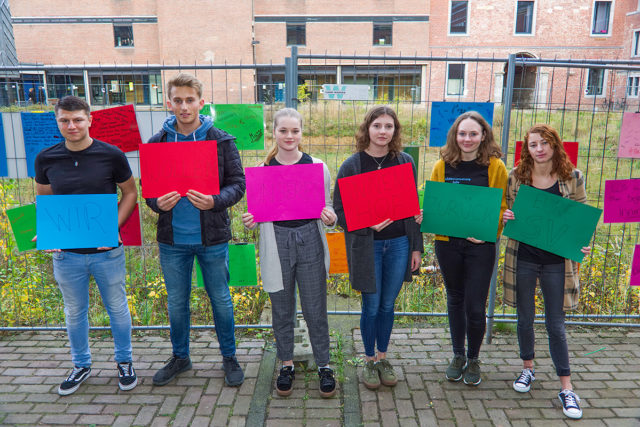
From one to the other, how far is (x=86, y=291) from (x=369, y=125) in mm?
2465

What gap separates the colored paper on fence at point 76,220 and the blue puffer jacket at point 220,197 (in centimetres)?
33

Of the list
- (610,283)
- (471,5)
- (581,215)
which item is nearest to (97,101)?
(581,215)

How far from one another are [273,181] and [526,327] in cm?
221

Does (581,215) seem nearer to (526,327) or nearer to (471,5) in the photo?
(526,327)

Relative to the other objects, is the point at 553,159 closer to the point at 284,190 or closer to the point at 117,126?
the point at 284,190

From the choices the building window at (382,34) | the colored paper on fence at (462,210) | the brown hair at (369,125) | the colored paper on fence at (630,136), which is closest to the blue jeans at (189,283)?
the brown hair at (369,125)

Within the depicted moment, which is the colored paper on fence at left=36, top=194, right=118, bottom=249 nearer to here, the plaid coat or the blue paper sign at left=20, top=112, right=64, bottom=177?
the blue paper sign at left=20, top=112, right=64, bottom=177

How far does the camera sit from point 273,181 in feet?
10.2

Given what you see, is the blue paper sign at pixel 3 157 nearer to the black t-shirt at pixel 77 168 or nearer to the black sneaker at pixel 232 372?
the black t-shirt at pixel 77 168

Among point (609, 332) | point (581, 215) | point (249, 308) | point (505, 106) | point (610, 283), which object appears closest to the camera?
point (581, 215)

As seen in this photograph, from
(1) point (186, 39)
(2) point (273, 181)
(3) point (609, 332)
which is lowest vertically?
(3) point (609, 332)

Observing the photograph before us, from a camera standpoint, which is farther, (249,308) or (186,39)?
(186,39)

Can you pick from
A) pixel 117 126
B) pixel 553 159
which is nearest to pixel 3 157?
pixel 117 126

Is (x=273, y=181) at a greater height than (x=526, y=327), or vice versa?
(x=273, y=181)
